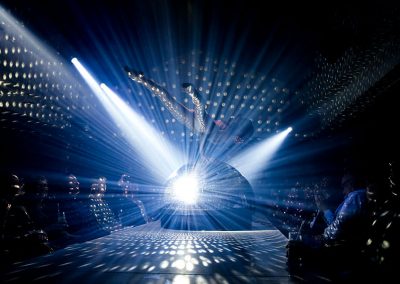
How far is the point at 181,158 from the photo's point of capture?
30.2 feet

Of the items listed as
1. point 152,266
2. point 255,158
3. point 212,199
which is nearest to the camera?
point 152,266

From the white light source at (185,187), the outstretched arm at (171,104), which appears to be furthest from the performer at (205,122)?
the white light source at (185,187)

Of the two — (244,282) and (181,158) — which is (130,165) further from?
(244,282)

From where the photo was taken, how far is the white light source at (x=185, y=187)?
8.52 m

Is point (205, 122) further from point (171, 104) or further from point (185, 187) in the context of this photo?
point (185, 187)

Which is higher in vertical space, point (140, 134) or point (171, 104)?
point (171, 104)

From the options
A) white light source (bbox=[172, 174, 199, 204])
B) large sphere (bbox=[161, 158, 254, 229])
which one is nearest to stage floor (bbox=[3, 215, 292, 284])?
large sphere (bbox=[161, 158, 254, 229])

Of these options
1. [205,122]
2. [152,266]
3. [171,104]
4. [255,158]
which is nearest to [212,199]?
[255,158]

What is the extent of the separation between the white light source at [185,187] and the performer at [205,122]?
263 cm

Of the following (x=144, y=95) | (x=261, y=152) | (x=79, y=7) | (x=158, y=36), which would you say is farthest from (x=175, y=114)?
(x=79, y=7)

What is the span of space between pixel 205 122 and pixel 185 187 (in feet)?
12.9

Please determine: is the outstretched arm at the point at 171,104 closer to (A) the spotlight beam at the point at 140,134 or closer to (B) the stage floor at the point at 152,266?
(A) the spotlight beam at the point at 140,134

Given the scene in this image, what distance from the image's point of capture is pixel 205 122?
6.41 m

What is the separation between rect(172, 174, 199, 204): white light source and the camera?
8518mm
